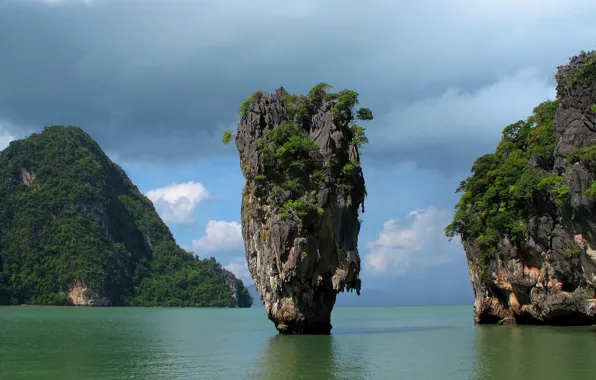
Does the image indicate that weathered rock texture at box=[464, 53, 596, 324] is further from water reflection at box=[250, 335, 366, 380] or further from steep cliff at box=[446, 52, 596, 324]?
water reflection at box=[250, 335, 366, 380]

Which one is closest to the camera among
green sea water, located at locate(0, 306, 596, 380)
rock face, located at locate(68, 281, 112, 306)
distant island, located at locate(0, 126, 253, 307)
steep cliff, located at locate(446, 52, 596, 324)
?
green sea water, located at locate(0, 306, 596, 380)

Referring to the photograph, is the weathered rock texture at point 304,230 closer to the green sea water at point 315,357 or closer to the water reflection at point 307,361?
the green sea water at point 315,357

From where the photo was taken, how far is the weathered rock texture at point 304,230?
96.7 ft

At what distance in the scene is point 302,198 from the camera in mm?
30141

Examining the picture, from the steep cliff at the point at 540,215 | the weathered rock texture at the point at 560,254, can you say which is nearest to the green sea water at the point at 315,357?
the weathered rock texture at the point at 560,254

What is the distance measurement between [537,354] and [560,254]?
11422mm

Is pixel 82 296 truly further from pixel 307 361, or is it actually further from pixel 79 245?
pixel 307 361

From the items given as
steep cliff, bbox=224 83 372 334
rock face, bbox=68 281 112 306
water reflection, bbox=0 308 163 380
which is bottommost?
water reflection, bbox=0 308 163 380

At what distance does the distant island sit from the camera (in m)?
110

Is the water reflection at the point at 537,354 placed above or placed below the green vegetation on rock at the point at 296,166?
below

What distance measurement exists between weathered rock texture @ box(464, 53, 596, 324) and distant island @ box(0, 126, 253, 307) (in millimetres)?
86158

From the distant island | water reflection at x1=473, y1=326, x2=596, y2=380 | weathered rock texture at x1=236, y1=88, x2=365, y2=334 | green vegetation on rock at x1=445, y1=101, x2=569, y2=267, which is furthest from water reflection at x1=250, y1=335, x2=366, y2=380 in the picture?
the distant island

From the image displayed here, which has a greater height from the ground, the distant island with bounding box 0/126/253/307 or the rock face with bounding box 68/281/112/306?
the distant island with bounding box 0/126/253/307

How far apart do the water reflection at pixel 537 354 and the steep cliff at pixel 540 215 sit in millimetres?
2774
